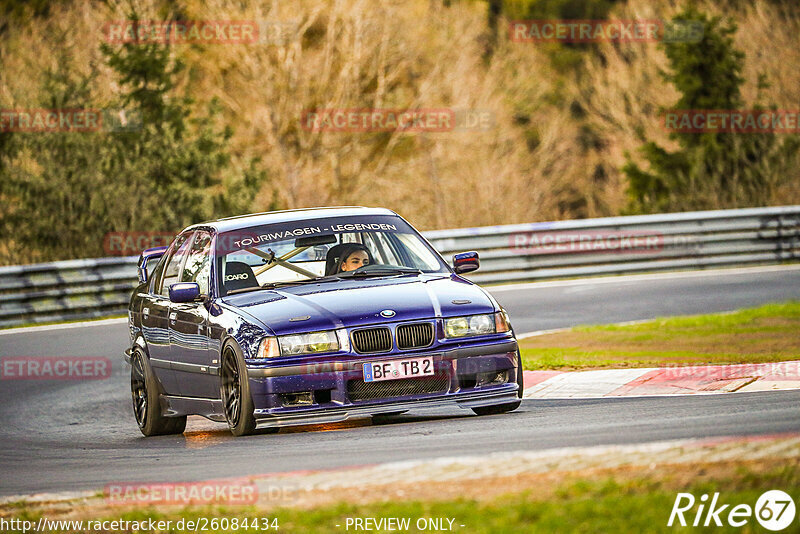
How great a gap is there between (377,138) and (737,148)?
1989 centimetres

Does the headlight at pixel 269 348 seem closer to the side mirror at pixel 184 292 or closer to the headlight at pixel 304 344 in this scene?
the headlight at pixel 304 344

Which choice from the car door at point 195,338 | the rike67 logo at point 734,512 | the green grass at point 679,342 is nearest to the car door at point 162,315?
the car door at point 195,338

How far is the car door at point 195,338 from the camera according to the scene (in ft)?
30.9

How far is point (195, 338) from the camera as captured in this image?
9602 mm

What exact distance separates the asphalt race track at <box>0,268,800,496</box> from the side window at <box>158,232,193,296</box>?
3.93ft

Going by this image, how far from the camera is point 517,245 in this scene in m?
21.2

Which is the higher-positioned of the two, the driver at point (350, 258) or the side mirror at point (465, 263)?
the driver at point (350, 258)

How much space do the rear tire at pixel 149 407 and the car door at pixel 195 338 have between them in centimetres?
43

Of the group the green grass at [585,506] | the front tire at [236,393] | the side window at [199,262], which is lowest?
the front tire at [236,393]

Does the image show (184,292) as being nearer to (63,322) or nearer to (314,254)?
(314,254)

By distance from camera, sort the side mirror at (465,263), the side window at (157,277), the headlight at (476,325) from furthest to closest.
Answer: the side window at (157,277), the side mirror at (465,263), the headlight at (476,325)

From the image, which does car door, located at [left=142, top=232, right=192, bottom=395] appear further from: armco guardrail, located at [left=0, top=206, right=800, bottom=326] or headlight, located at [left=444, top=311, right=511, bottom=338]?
armco guardrail, located at [left=0, top=206, right=800, bottom=326]

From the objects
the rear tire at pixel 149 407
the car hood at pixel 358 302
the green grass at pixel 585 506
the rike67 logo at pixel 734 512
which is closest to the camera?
the rike67 logo at pixel 734 512

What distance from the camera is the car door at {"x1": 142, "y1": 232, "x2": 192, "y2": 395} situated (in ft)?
33.4
